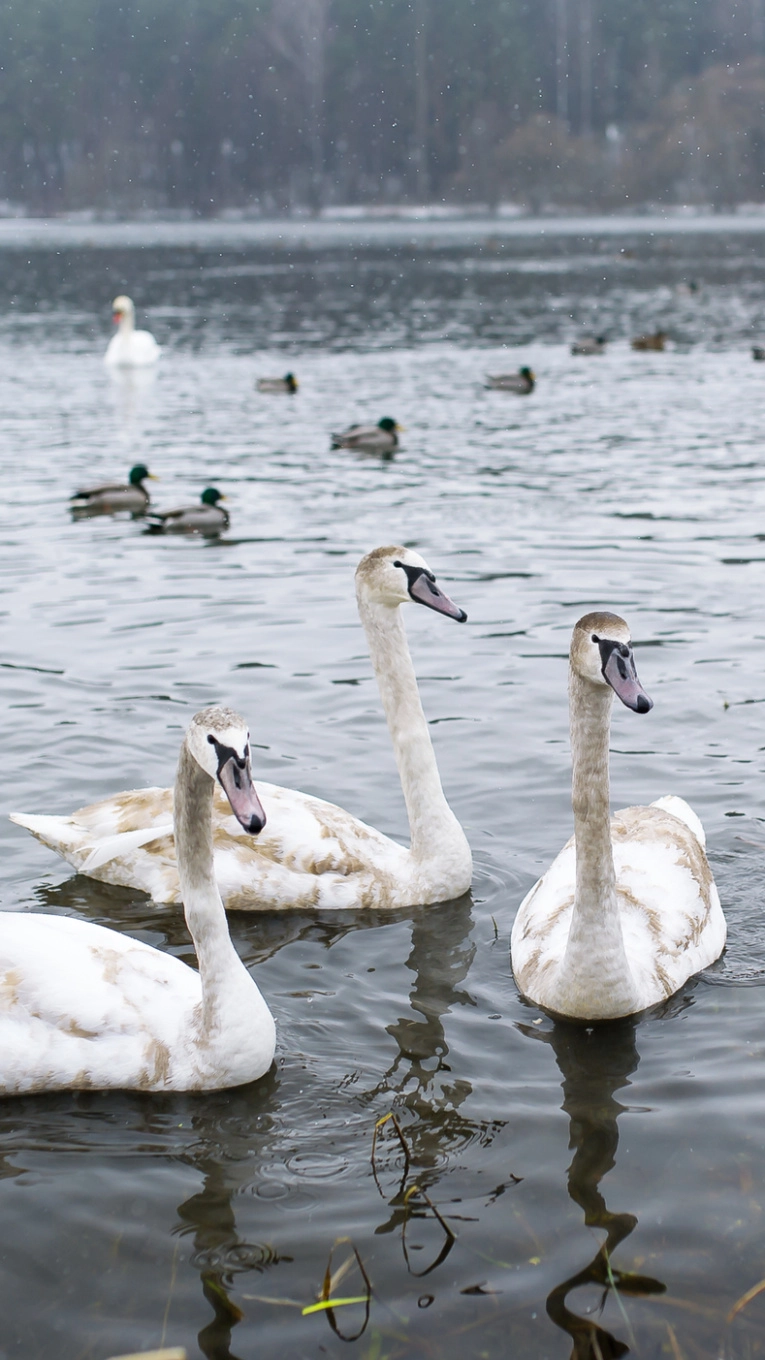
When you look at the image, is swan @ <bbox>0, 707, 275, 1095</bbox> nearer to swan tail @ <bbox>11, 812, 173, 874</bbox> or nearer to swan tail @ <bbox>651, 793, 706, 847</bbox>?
swan tail @ <bbox>11, 812, 173, 874</bbox>

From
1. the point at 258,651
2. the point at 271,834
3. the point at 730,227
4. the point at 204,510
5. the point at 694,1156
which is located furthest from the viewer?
the point at 730,227

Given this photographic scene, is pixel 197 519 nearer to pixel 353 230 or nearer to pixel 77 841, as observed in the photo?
pixel 77 841

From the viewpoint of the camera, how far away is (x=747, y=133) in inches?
7126

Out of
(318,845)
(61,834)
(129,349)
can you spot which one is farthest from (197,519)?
(129,349)

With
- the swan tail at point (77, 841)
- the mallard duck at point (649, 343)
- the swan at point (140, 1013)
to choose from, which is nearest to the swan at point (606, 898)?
the swan at point (140, 1013)

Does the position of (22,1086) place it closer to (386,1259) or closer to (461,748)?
(386,1259)

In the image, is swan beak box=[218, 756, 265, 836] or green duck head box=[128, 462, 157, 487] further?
green duck head box=[128, 462, 157, 487]

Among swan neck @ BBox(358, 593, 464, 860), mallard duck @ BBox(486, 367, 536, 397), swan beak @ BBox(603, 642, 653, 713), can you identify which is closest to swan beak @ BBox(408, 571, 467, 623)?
swan neck @ BBox(358, 593, 464, 860)

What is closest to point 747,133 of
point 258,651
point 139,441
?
point 139,441

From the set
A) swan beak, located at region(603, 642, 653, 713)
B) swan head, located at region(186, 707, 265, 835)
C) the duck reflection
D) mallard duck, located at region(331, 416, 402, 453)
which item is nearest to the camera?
the duck reflection

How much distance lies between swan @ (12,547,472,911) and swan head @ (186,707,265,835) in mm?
2219

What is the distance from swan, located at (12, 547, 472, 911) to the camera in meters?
8.05

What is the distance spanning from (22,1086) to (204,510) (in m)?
12.0

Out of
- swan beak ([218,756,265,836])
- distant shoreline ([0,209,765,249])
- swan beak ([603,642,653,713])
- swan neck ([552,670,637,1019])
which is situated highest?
swan beak ([603,642,653,713])
